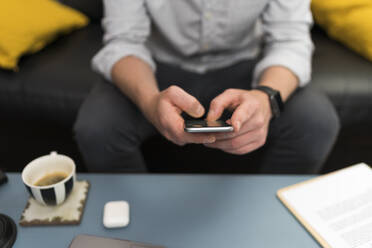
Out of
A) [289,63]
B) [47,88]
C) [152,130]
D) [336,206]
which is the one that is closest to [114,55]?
[152,130]

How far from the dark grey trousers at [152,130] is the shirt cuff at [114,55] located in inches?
1.7

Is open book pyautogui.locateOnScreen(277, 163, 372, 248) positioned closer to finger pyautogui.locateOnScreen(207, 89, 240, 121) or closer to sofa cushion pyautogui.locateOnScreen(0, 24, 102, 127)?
finger pyautogui.locateOnScreen(207, 89, 240, 121)

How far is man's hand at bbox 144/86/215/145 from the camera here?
491 millimetres

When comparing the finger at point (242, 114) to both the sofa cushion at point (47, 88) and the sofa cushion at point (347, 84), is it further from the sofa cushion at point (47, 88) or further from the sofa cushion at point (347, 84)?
the sofa cushion at point (47, 88)

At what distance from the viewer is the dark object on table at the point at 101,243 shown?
1.49 feet

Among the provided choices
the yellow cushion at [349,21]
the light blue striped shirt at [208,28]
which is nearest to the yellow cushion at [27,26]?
the light blue striped shirt at [208,28]

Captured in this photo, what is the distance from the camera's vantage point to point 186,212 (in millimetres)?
527

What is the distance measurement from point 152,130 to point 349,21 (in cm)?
76

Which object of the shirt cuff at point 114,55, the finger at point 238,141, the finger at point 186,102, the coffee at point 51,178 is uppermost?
the finger at point 186,102

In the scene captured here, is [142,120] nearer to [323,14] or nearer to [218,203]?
[218,203]

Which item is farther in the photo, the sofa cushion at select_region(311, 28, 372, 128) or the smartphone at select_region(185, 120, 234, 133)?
the sofa cushion at select_region(311, 28, 372, 128)

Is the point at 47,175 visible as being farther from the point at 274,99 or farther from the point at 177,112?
the point at 274,99

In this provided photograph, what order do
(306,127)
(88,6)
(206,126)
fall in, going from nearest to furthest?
(206,126) < (306,127) < (88,6)

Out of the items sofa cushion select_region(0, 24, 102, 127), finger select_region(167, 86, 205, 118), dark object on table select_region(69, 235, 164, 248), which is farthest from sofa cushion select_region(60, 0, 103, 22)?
dark object on table select_region(69, 235, 164, 248)
